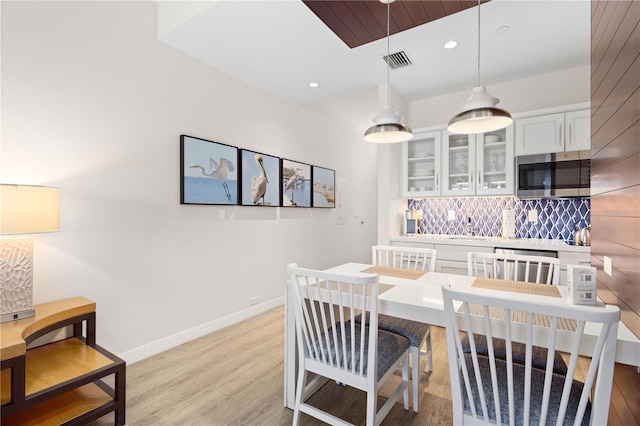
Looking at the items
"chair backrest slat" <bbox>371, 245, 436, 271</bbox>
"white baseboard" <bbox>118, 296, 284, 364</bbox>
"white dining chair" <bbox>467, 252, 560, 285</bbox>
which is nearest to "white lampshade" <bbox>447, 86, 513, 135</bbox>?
"white dining chair" <bbox>467, 252, 560, 285</bbox>

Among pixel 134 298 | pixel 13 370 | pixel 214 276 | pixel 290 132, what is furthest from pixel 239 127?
pixel 13 370

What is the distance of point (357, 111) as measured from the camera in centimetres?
496

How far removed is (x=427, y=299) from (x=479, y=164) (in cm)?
249

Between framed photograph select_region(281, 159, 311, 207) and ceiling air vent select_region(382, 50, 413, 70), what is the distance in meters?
1.63

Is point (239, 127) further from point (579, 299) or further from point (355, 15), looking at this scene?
point (579, 299)

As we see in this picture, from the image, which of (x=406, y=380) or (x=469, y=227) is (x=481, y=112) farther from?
(x=469, y=227)

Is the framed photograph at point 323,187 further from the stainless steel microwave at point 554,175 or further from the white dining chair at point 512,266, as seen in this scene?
the stainless steel microwave at point 554,175

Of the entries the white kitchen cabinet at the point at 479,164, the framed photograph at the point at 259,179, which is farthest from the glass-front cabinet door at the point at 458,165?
the framed photograph at the point at 259,179

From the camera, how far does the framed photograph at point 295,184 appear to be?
3.93 meters

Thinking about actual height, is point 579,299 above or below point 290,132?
below

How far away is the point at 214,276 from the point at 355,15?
8.51 ft

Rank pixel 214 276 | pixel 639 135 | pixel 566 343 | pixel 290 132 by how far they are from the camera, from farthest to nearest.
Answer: pixel 290 132
pixel 214 276
pixel 566 343
pixel 639 135

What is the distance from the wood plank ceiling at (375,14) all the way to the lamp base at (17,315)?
8.35 feet

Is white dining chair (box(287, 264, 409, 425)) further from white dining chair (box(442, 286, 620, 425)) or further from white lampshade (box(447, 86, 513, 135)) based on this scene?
white lampshade (box(447, 86, 513, 135))
